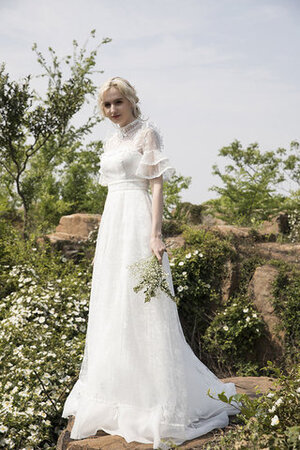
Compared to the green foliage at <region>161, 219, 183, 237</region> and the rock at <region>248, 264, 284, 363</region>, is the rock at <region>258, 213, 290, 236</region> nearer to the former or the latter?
the green foliage at <region>161, 219, 183, 237</region>

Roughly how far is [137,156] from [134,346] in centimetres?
139

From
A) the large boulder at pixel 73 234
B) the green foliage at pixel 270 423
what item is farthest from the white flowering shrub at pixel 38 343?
the green foliage at pixel 270 423

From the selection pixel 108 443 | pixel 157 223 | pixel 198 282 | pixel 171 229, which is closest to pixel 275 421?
pixel 108 443

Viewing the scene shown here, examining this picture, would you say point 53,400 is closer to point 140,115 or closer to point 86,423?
point 86,423

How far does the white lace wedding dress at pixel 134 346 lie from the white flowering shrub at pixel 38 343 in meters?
0.68

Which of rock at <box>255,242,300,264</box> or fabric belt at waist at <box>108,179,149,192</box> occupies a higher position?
fabric belt at waist at <box>108,179,149,192</box>

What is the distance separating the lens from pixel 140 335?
330 centimetres

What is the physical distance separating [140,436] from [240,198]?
8227 mm

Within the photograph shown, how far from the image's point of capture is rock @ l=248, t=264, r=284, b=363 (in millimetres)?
5551

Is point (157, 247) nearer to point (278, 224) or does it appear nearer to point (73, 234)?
point (73, 234)

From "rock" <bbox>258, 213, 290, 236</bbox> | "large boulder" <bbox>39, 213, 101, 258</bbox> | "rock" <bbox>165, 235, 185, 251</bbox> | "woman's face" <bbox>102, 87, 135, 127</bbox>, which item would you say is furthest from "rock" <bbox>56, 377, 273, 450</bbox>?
"rock" <bbox>258, 213, 290, 236</bbox>

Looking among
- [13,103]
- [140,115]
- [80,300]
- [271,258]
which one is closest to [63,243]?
[80,300]

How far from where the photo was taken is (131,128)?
3.57 m

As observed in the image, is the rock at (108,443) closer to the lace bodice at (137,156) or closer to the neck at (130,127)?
the lace bodice at (137,156)
